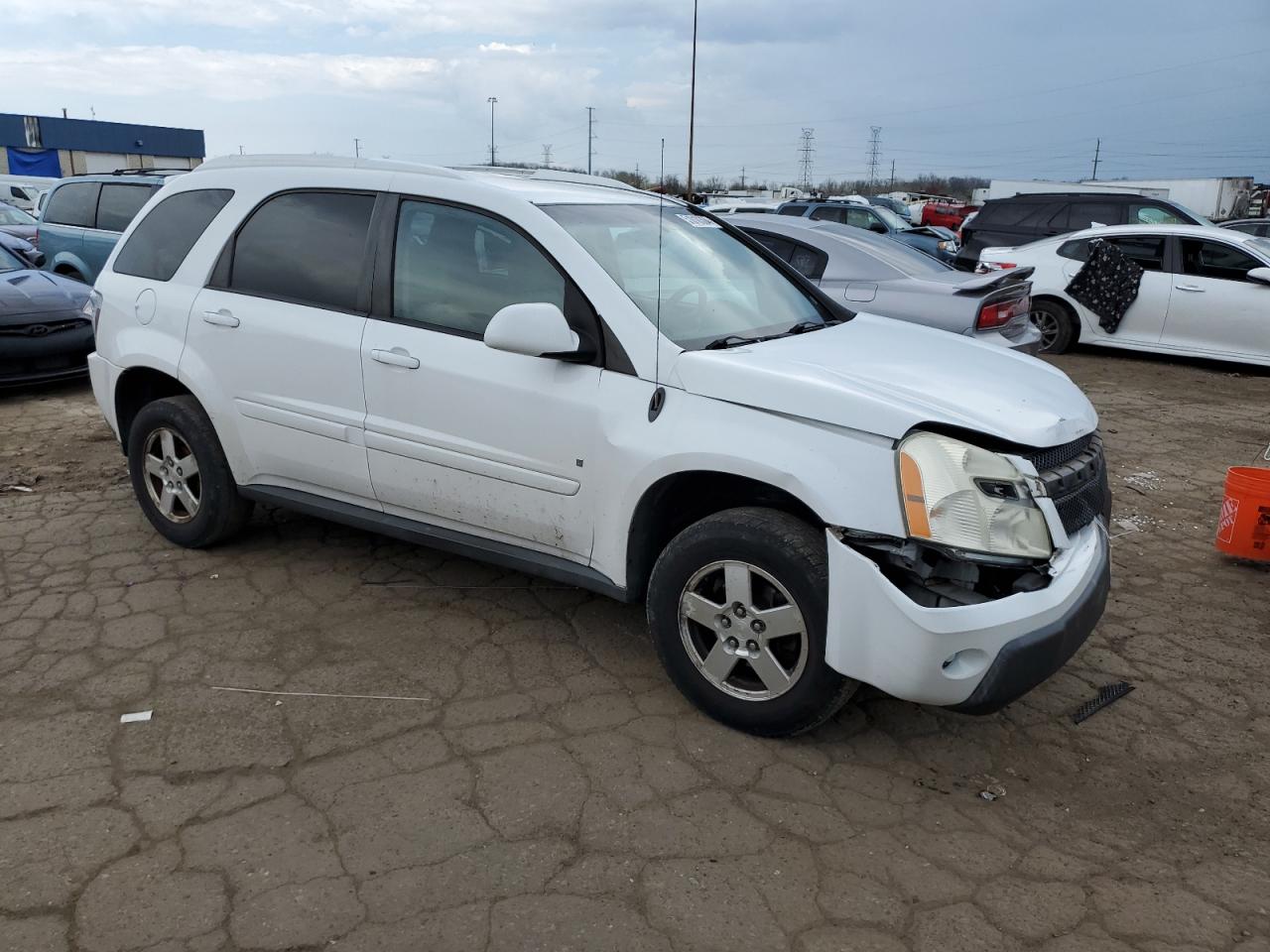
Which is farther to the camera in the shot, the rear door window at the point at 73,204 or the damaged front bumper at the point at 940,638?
the rear door window at the point at 73,204

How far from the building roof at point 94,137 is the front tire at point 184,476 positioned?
54751mm

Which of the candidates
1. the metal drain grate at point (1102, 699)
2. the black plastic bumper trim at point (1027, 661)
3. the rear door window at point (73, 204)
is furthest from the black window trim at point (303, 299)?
the rear door window at point (73, 204)

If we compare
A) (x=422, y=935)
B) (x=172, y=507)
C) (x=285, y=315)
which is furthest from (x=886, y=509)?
(x=172, y=507)

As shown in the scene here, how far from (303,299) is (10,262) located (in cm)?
678

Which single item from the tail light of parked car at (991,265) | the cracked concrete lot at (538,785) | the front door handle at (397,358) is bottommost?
the cracked concrete lot at (538,785)

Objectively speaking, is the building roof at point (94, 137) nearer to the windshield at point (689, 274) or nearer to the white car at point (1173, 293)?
the white car at point (1173, 293)

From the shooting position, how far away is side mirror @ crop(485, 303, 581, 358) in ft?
11.0

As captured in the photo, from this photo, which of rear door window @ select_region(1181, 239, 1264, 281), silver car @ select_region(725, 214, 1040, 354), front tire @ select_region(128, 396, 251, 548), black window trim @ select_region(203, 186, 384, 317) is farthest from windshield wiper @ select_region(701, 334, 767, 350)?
rear door window @ select_region(1181, 239, 1264, 281)

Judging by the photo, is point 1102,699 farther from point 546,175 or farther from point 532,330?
point 546,175

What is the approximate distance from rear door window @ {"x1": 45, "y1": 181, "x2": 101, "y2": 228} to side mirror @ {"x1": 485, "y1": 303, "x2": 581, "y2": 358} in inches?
402

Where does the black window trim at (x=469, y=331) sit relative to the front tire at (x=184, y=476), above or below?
above

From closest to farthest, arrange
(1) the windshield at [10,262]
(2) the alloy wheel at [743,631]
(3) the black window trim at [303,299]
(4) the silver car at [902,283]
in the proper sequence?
(2) the alloy wheel at [743,631], (3) the black window trim at [303,299], (4) the silver car at [902,283], (1) the windshield at [10,262]

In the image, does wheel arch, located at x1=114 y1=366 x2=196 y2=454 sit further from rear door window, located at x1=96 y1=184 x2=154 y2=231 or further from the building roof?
the building roof

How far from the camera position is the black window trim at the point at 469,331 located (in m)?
3.47
